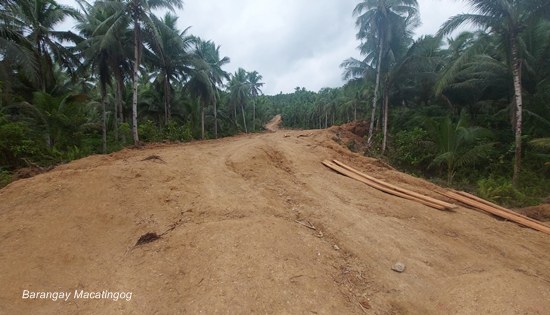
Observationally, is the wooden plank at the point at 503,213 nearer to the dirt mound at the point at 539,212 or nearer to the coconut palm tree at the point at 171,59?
the dirt mound at the point at 539,212

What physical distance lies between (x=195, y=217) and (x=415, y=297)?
3.26m

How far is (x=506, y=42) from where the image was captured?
1085 centimetres

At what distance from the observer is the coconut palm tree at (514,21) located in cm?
972

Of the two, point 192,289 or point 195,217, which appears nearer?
point 192,289

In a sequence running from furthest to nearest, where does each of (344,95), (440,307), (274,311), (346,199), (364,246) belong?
(344,95), (346,199), (364,246), (440,307), (274,311)

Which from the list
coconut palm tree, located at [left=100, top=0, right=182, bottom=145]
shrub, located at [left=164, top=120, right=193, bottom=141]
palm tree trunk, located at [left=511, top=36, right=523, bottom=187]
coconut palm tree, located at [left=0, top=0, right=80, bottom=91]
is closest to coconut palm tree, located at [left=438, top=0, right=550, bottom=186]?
palm tree trunk, located at [left=511, top=36, right=523, bottom=187]

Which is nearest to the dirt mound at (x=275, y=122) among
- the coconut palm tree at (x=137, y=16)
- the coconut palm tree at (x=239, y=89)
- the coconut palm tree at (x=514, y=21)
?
the coconut palm tree at (x=239, y=89)

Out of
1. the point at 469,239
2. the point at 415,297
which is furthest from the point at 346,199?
the point at 415,297

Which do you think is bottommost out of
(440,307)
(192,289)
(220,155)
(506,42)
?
(440,307)

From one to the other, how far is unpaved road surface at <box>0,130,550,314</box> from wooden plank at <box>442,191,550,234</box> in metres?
0.31

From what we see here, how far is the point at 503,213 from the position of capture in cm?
570

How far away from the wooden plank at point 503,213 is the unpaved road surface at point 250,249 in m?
0.31

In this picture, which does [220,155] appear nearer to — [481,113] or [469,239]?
[469,239]

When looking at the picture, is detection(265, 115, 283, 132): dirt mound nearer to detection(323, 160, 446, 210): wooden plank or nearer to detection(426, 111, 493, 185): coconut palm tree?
detection(426, 111, 493, 185): coconut palm tree
